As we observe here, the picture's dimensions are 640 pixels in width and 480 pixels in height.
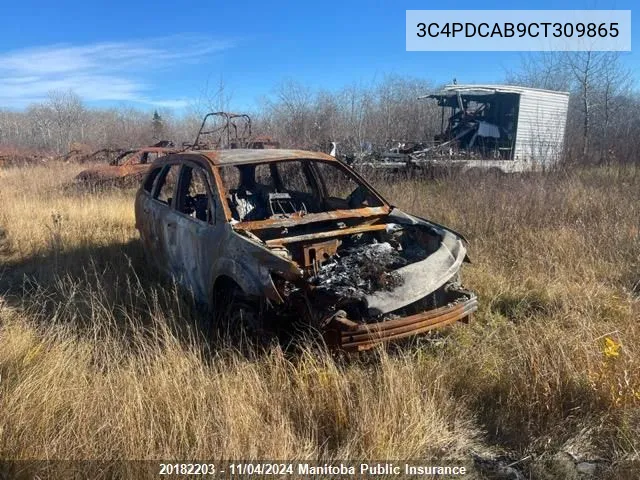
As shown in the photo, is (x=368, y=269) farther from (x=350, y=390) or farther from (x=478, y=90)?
(x=478, y=90)

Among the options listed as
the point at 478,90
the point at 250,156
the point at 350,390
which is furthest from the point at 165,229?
the point at 478,90

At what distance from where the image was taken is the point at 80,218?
7.90 m

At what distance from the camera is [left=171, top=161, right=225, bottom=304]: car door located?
12.5 ft

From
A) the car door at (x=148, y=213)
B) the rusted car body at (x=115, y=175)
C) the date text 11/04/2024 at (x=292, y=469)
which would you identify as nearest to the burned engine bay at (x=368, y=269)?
the date text 11/04/2024 at (x=292, y=469)

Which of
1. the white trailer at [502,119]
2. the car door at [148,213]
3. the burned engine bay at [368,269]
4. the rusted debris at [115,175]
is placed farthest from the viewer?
the white trailer at [502,119]

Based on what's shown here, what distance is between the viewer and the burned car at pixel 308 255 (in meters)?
3.13

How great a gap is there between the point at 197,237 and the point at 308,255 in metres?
0.99

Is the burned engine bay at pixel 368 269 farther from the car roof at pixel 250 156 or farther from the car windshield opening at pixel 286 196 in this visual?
the car roof at pixel 250 156

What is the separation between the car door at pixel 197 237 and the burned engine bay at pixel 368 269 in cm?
40

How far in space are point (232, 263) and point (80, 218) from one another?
219 inches

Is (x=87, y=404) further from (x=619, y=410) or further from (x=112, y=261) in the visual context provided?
(x=112, y=261)

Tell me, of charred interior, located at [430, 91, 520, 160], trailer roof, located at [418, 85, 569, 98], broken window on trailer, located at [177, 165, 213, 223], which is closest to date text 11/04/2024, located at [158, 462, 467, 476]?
broken window on trailer, located at [177, 165, 213, 223]

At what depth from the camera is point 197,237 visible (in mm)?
4023

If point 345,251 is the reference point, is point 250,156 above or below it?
above
